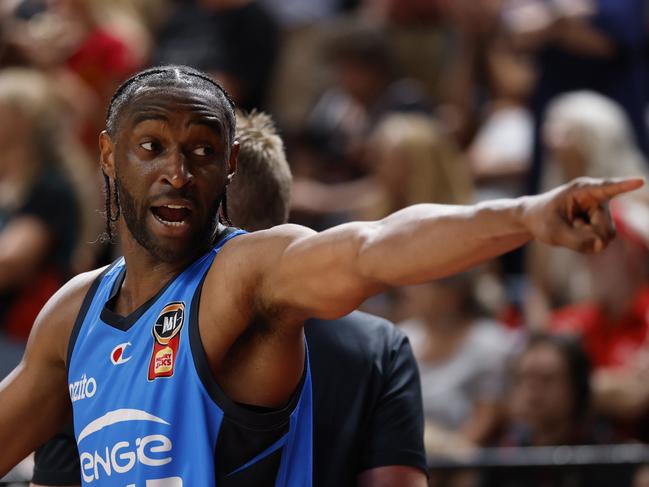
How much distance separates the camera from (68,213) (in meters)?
6.39

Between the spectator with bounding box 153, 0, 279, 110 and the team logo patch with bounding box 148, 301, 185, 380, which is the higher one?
the spectator with bounding box 153, 0, 279, 110

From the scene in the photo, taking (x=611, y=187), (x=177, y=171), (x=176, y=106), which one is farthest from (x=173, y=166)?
(x=611, y=187)

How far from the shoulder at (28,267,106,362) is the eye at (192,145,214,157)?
54cm

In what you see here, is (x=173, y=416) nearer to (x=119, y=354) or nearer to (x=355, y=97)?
(x=119, y=354)

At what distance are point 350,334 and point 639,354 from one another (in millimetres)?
2543

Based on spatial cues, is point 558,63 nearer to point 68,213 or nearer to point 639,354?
point 639,354

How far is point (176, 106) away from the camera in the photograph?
9.46ft

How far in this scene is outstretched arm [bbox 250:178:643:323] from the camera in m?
2.30

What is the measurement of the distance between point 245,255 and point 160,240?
0.23 metres

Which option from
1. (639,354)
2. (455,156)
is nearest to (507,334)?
(639,354)

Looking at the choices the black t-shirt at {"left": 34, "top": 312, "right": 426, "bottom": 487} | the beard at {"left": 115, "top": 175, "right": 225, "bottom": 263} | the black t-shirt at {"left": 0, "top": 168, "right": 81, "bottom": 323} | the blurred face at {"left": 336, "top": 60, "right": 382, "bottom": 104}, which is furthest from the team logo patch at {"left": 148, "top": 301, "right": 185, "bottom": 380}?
the blurred face at {"left": 336, "top": 60, "right": 382, "bottom": 104}

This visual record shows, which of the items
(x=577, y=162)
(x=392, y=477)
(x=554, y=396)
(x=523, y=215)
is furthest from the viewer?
(x=577, y=162)

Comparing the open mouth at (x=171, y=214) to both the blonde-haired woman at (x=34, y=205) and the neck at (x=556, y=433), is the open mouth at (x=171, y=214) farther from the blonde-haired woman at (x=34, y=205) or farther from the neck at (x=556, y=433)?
the blonde-haired woman at (x=34, y=205)

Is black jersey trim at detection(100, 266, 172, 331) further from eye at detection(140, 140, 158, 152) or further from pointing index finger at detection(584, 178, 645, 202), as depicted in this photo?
pointing index finger at detection(584, 178, 645, 202)
